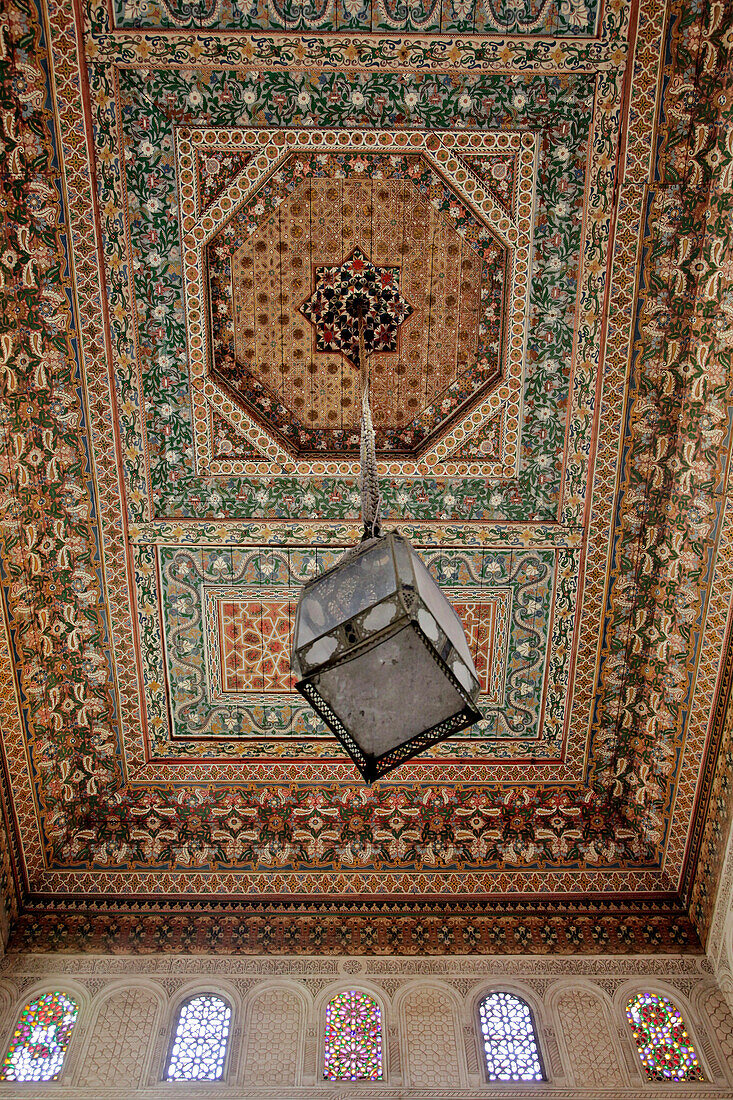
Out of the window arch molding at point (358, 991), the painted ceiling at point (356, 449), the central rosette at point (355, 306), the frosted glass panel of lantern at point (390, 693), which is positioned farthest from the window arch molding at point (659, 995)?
the central rosette at point (355, 306)

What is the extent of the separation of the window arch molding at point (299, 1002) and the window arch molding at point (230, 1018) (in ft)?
0.10

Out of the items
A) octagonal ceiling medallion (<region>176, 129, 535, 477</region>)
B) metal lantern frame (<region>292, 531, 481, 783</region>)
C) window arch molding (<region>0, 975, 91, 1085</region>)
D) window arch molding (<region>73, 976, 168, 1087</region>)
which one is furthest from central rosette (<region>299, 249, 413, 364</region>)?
window arch molding (<region>0, 975, 91, 1085</region>)

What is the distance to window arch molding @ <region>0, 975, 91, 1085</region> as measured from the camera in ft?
12.6

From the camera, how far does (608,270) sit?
388 cm

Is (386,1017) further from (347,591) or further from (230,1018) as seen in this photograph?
(347,591)

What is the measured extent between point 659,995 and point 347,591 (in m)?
3.06

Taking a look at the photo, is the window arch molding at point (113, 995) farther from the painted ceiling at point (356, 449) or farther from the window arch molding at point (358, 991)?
the window arch molding at point (358, 991)

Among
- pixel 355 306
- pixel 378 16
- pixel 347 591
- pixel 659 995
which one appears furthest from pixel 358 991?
pixel 378 16

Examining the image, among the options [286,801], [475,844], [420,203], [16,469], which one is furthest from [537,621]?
[16,469]

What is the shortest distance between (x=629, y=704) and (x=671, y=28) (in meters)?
3.27

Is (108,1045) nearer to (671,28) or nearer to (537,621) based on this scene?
(537,621)

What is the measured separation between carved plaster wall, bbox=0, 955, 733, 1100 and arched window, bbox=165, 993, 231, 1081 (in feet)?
0.17

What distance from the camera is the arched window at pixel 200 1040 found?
3836 mm

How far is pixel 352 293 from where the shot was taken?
400 centimetres
